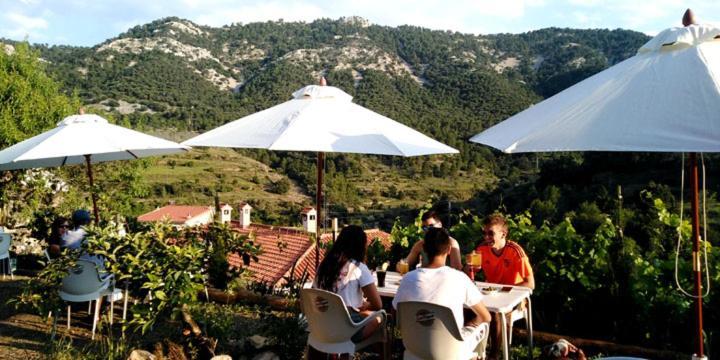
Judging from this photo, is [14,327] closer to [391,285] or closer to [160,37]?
[391,285]

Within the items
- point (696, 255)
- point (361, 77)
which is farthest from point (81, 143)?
point (361, 77)

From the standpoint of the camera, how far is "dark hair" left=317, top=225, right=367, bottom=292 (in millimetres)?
3400

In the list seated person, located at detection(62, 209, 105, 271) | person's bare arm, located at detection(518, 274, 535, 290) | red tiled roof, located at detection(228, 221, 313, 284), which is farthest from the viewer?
red tiled roof, located at detection(228, 221, 313, 284)

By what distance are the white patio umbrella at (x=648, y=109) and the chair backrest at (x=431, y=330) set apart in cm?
89

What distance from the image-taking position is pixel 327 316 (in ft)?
10.5

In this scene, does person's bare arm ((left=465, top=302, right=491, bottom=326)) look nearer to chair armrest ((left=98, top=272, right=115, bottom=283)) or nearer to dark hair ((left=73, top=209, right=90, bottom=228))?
chair armrest ((left=98, top=272, right=115, bottom=283))

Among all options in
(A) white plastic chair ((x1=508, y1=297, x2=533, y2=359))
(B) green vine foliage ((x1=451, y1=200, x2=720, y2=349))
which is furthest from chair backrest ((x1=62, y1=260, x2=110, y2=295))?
(B) green vine foliage ((x1=451, y1=200, x2=720, y2=349))

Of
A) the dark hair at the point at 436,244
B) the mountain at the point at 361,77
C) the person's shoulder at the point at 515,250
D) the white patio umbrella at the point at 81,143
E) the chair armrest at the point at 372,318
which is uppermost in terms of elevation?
the mountain at the point at 361,77

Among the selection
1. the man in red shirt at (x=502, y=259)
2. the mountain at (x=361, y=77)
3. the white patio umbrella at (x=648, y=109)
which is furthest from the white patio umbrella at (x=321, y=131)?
the mountain at (x=361, y=77)

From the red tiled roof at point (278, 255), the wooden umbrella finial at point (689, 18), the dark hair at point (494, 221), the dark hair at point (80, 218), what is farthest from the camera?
the red tiled roof at point (278, 255)

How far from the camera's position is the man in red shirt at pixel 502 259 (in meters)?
4.02

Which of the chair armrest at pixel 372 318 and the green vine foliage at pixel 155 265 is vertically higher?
the green vine foliage at pixel 155 265

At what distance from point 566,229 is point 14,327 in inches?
187

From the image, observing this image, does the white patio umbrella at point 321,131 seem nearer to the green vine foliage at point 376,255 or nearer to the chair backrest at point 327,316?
the chair backrest at point 327,316
